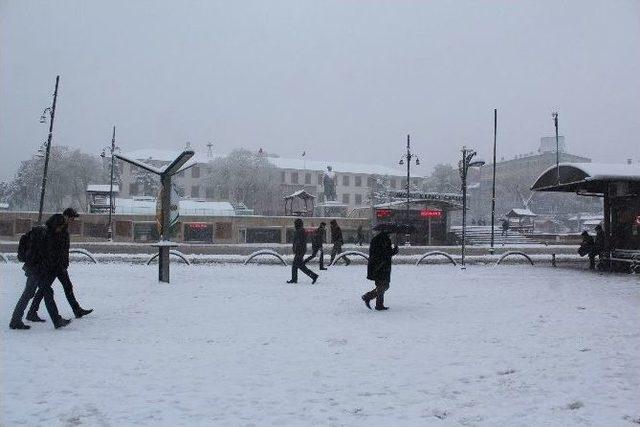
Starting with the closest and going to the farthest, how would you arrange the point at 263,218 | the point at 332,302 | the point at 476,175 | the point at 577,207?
the point at 332,302
the point at 263,218
the point at 577,207
the point at 476,175

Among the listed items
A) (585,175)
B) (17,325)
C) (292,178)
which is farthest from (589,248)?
(292,178)

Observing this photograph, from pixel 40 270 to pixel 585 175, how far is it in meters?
16.6

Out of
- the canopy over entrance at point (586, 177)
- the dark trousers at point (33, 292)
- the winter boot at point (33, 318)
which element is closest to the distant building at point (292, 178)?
the canopy over entrance at point (586, 177)

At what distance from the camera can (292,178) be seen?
86375mm

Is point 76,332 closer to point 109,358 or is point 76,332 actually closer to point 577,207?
point 109,358

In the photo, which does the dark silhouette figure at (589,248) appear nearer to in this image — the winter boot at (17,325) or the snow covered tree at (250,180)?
the winter boot at (17,325)

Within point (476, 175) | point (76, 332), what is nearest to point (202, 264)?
point (76, 332)

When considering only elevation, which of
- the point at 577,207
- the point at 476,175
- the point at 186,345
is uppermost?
the point at 476,175

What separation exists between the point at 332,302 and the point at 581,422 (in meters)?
6.57

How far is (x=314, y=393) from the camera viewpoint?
4.77 meters

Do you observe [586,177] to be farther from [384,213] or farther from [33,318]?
[384,213]

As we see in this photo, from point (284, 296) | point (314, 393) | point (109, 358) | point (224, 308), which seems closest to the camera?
point (314, 393)

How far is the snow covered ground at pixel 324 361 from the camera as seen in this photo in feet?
14.0

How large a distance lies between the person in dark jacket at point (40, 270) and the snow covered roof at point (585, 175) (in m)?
16.1
